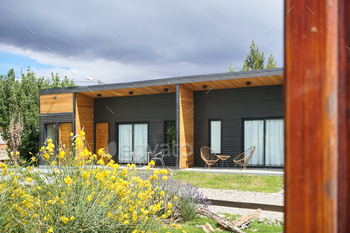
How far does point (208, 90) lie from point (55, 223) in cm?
1023

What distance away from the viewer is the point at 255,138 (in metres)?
11.3

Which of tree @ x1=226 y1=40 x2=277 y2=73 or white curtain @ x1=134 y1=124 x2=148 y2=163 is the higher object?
tree @ x1=226 y1=40 x2=277 y2=73

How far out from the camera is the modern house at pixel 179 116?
11.0 meters

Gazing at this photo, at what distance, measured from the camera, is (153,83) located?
37.9ft

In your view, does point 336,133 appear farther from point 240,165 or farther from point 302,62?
point 240,165

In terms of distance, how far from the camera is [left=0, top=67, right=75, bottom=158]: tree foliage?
58.8ft

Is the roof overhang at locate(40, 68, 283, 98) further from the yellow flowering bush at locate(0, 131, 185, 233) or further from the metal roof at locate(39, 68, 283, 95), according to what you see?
the yellow flowering bush at locate(0, 131, 185, 233)

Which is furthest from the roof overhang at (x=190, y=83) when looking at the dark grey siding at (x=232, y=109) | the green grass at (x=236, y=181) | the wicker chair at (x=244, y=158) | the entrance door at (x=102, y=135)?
the green grass at (x=236, y=181)

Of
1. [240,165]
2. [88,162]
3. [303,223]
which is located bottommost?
[240,165]

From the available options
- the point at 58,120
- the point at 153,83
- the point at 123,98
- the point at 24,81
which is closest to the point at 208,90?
the point at 153,83

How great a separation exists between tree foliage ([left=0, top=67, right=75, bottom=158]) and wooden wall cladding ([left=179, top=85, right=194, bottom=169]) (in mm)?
10586

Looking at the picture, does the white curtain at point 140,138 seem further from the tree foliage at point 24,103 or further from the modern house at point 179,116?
the tree foliage at point 24,103

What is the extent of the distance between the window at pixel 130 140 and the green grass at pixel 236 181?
3.98 metres

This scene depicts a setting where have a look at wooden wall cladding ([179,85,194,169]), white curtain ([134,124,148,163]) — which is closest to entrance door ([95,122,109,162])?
white curtain ([134,124,148,163])
